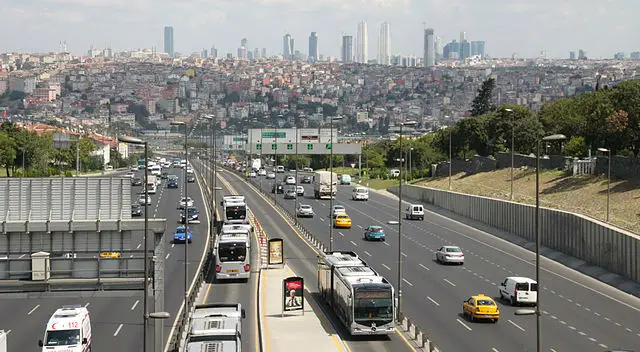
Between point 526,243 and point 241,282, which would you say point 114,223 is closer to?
point 241,282

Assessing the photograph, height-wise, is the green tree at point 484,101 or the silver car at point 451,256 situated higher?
the green tree at point 484,101

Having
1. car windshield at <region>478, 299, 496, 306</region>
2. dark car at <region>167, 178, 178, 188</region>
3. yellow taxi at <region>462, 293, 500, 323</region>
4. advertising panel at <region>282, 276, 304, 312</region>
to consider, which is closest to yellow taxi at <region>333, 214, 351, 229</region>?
advertising panel at <region>282, 276, 304, 312</region>

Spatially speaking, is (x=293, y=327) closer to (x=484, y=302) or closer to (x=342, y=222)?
(x=484, y=302)

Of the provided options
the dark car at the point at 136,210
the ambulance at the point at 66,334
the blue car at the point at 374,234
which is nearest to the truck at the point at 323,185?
the dark car at the point at 136,210

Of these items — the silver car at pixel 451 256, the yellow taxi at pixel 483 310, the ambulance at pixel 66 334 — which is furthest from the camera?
the silver car at pixel 451 256

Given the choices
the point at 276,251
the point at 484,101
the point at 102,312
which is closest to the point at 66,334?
the point at 102,312

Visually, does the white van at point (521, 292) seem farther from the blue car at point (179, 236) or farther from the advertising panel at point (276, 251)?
the blue car at point (179, 236)
